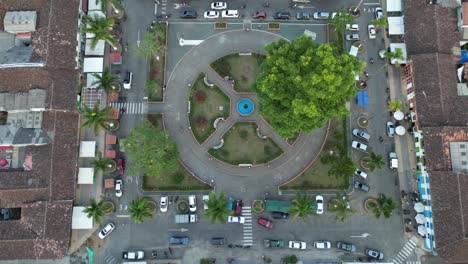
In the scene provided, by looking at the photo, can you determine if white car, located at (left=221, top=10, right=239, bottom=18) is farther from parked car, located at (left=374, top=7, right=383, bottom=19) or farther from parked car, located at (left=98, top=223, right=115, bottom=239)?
parked car, located at (left=98, top=223, right=115, bottom=239)

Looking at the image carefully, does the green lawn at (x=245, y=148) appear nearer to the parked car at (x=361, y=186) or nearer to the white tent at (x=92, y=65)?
the parked car at (x=361, y=186)

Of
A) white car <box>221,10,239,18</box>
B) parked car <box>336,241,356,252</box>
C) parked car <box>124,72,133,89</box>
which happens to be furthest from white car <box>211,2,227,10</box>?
parked car <box>336,241,356,252</box>

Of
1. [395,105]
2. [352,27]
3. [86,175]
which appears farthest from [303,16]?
[86,175]

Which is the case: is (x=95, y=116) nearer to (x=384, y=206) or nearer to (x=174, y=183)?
(x=174, y=183)

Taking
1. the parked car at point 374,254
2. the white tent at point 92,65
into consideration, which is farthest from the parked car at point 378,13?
the white tent at point 92,65

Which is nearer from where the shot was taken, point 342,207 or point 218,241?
point 342,207

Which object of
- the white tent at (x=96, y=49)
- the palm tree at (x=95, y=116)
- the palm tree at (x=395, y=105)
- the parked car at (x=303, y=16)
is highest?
the parked car at (x=303, y=16)
